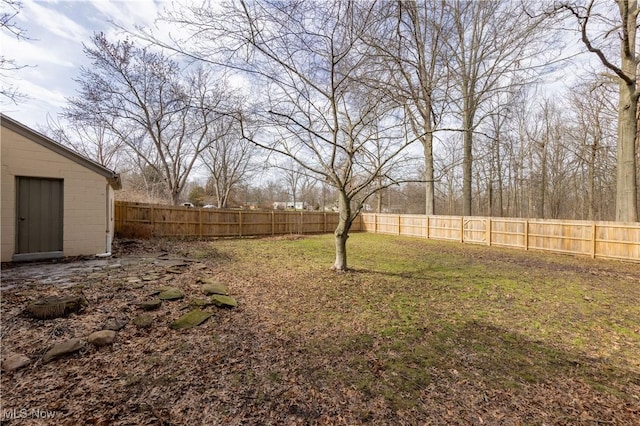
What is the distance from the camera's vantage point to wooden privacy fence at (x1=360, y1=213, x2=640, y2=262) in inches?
320

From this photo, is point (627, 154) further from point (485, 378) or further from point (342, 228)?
point (485, 378)

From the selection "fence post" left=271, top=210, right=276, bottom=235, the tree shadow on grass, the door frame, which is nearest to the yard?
the tree shadow on grass

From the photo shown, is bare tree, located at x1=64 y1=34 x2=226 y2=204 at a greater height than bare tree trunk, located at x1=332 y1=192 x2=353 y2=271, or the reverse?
bare tree, located at x1=64 y1=34 x2=226 y2=204

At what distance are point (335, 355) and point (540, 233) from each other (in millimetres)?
11206

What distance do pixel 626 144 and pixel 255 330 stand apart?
13.1m

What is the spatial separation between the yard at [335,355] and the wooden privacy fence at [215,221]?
6.77 m

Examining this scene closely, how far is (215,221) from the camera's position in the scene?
13.5m

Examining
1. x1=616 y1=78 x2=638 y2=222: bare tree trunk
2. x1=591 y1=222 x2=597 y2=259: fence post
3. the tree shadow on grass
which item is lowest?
the tree shadow on grass

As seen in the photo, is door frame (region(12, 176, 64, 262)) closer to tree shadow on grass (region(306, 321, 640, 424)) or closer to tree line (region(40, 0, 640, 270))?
tree line (region(40, 0, 640, 270))

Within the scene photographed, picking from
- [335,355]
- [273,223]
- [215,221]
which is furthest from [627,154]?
[215,221]

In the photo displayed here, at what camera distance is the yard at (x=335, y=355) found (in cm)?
192

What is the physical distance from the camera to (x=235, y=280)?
210 inches

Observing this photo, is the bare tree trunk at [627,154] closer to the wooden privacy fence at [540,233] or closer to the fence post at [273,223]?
the wooden privacy fence at [540,233]

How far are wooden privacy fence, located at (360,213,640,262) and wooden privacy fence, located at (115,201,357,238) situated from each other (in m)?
6.32
